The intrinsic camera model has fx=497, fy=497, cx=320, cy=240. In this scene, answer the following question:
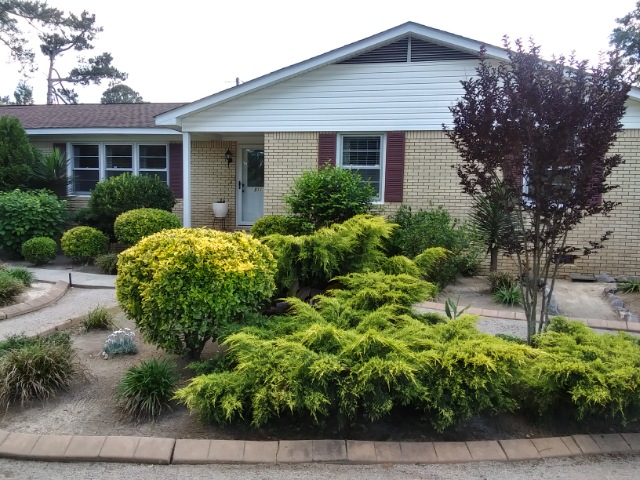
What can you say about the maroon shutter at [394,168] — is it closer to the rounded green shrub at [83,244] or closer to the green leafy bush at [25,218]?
the rounded green shrub at [83,244]

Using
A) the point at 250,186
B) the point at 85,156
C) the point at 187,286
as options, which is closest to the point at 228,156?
the point at 250,186

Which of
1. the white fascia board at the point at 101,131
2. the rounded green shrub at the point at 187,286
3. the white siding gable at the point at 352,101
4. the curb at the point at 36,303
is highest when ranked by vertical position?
the white siding gable at the point at 352,101

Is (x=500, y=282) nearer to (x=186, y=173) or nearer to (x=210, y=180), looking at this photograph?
(x=186, y=173)

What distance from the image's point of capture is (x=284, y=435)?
135 inches

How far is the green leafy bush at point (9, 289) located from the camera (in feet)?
22.9

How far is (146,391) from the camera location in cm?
370

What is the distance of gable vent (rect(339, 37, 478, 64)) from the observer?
10.4 metres

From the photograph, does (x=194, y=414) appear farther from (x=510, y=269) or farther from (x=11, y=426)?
(x=510, y=269)

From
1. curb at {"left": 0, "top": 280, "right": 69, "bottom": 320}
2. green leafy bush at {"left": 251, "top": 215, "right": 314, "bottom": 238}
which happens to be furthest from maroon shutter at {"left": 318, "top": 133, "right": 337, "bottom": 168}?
curb at {"left": 0, "top": 280, "right": 69, "bottom": 320}

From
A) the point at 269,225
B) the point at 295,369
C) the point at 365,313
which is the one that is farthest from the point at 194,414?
the point at 269,225

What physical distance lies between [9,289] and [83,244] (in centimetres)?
353

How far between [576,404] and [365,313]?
Answer: 1750 millimetres

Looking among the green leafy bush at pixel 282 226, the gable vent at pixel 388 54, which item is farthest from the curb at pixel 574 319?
the gable vent at pixel 388 54

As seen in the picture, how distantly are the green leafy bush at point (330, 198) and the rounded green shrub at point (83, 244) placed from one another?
4.39 m
